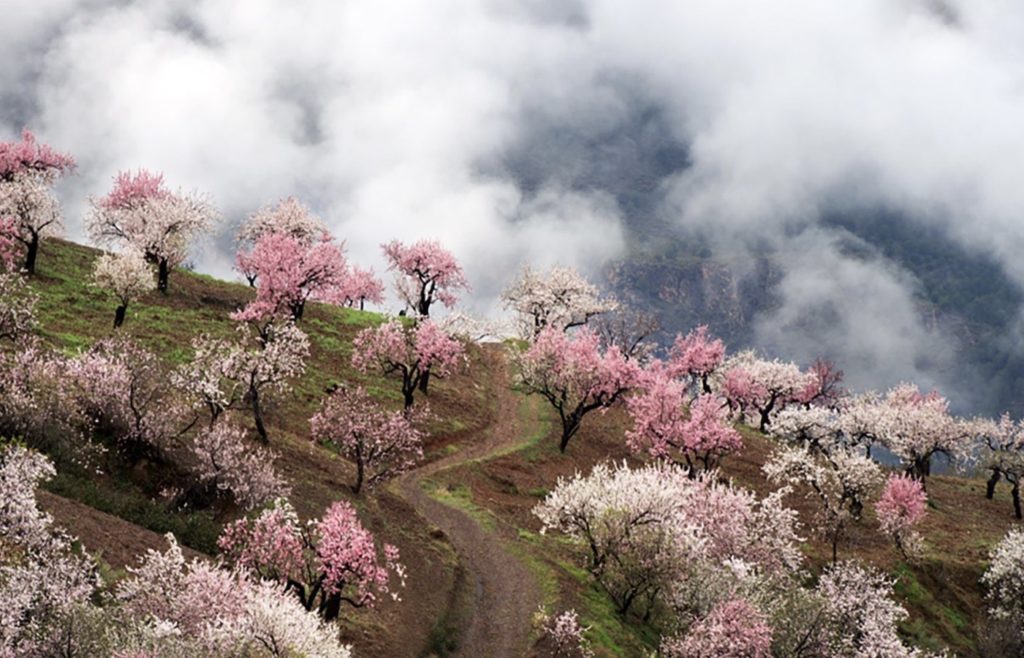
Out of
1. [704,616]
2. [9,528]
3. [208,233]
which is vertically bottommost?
[9,528]

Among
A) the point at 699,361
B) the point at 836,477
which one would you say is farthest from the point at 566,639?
the point at 699,361

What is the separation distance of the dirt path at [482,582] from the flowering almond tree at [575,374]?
33.1 feet

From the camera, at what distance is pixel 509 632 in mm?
35500

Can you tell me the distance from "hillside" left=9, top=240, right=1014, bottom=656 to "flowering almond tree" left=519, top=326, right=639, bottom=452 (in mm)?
3794

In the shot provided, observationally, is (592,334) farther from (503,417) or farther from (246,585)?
(246,585)

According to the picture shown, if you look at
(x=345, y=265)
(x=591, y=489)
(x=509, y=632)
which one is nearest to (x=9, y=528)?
(x=509, y=632)

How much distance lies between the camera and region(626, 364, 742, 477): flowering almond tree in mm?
60719

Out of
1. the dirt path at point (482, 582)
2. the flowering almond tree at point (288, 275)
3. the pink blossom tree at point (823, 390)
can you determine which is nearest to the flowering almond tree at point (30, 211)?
the flowering almond tree at point (288, 275)

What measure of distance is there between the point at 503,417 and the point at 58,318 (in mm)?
36413

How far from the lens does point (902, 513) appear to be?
60.3 metres

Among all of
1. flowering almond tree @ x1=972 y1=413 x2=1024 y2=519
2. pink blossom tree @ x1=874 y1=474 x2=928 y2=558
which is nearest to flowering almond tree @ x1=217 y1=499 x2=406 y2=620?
pink blossom tree @ x1=874 y1=474 x2=928 y2=558

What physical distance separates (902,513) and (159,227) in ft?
221

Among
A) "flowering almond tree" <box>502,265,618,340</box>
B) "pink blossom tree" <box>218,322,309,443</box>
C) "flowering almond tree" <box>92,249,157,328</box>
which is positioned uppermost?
"flowering almond tree" <box>502,265,618,340</box>

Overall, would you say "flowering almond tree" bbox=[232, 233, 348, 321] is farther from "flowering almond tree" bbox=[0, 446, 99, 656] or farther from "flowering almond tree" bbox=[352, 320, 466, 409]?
"flowering almond tree" bbox=[0, 446, 99, 656]
